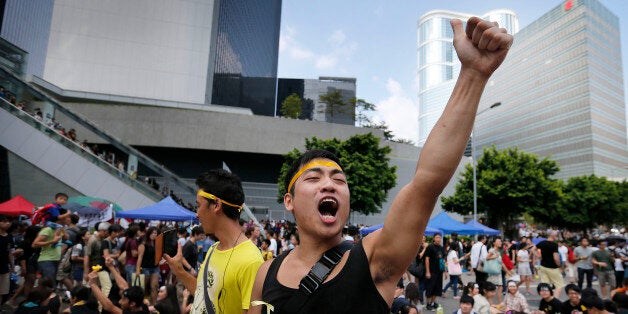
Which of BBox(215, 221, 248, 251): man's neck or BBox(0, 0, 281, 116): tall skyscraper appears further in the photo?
BBox(0, 0, 281, 116): tall skyscraper

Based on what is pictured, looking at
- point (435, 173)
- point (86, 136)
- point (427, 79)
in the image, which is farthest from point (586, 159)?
point (427, 79)

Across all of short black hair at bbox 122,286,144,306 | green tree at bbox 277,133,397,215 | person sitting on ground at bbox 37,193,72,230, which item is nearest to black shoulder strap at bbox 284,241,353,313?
short black hair at bbox 122,286,144,306

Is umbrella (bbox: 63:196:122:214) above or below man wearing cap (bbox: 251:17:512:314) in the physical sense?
below

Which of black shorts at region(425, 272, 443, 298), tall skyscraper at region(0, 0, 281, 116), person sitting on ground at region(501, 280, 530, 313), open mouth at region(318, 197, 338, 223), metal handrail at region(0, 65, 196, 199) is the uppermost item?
tall skyscraper at region(0, 0, 281, 116)

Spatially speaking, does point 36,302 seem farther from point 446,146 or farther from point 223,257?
point 446,146

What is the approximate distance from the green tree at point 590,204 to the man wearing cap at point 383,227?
54597 millimetres

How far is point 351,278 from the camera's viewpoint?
143cm

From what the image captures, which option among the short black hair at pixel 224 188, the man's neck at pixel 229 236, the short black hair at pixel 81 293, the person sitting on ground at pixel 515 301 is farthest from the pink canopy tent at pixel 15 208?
the person sitting on ground at pixel 515 301

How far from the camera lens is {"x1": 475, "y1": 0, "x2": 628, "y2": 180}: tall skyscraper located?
83312 millimetres

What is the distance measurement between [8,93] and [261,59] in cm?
6159

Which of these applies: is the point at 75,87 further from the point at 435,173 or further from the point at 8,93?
the point at 435,173

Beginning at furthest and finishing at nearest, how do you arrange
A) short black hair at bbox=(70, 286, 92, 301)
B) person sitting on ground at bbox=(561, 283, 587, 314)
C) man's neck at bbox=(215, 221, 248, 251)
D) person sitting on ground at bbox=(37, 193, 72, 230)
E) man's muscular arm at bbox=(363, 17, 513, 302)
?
person sitting on ground at bbox=(37, 193, 72, 230) < person sitting on ground at bbox=(561, 283, 587, 314) < short black hair at bbox=(70, 286, 92, 301) < man's neck at bbox=(215, 221, 248, 251) < man's muscular arm at bbox=(363, 17, 513, 302)

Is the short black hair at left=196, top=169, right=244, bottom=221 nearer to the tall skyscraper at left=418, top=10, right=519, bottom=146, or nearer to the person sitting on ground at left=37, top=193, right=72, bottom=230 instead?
the person sitting on ground at left=37, top=193, right=72, bottom=230

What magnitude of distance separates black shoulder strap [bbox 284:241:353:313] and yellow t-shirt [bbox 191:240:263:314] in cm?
105
